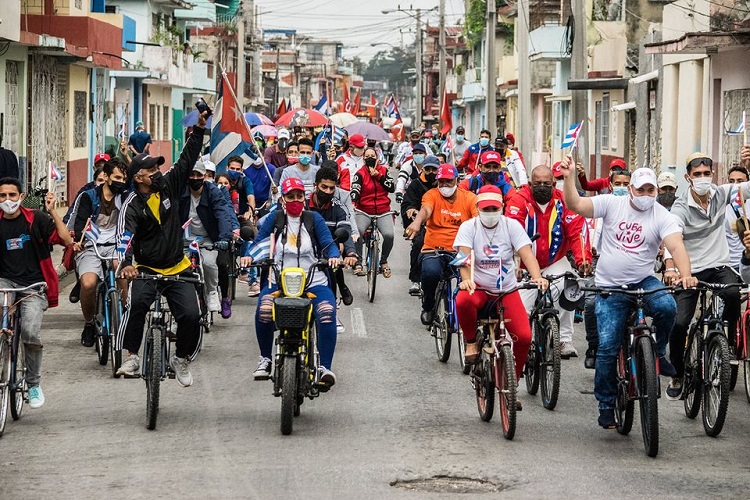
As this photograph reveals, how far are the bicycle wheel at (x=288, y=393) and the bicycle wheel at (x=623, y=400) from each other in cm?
222

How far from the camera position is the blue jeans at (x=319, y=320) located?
1023cm

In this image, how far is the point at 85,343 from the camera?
45.7 feet

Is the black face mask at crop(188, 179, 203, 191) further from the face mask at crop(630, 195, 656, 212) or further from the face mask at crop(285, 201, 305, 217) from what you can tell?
the face mask at crop(630, 195, 656, 212)

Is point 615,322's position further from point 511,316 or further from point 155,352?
point 155,352

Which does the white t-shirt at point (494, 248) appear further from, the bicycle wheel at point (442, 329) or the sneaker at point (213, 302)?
the sneaker at point (213, 302)

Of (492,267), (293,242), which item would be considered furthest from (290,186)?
(492,267)

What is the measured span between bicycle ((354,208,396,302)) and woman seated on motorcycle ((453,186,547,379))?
7.50 metres

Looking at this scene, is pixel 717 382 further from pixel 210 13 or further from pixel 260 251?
pixel 210 13

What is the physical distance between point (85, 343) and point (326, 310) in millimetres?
4433

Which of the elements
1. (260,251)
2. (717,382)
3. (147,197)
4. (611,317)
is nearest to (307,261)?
(260,251)

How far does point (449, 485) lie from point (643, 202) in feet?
8.69

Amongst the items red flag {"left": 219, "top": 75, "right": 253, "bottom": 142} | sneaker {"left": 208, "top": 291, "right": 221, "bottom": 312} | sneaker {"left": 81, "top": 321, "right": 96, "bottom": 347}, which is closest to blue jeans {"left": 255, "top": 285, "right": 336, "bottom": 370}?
sneaker {"left": 81, "top": 321, "right": 96, "bottom": 347}

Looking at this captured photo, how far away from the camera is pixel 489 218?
10359 mm

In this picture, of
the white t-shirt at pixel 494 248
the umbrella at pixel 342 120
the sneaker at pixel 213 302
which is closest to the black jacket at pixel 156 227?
the white t-shirt at pixel 494 248
